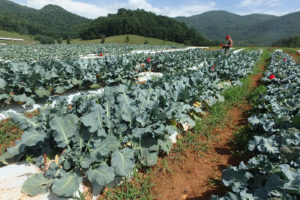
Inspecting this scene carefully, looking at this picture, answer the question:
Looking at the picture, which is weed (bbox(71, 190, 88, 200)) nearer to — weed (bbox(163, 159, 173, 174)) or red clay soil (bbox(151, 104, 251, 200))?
red clay soil (bbox(151, 104, 251, 200))

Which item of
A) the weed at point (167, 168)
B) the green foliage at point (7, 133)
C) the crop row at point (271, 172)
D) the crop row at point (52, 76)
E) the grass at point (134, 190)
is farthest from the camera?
the crop row at point (52, 76)

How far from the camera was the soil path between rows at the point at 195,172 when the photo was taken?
7.36 feet

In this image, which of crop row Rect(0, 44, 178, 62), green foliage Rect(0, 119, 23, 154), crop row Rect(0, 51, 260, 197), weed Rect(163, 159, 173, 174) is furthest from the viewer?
crop row Rect(0, 44, 178, 62)

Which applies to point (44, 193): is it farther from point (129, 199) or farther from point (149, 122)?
point (149, 122)

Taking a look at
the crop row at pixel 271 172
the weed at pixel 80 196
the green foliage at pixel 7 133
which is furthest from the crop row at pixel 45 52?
the crop row at pixel 271 172

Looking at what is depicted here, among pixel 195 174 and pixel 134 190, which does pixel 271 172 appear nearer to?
pixel 195 174

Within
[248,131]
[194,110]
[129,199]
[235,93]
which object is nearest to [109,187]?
[129,199]

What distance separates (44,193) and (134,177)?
42.3 inches

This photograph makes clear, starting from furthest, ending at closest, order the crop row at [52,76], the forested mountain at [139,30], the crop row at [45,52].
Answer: the forested mountain at [139,30]
the crop row at [45,52]
the crop row at [52,76]

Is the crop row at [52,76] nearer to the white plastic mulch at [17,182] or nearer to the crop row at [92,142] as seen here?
the crop row at [92,142]

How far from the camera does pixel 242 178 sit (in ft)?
6.28

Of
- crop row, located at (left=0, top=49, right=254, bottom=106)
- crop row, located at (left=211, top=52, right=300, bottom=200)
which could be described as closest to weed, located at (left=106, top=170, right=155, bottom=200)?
crop row, located at (left=211, top=52, right=300, bottom=200)

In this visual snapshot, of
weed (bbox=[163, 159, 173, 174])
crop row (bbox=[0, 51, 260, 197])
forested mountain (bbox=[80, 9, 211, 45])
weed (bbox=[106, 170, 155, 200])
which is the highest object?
forested mountain (bbox=[80, 9, 211, 45])

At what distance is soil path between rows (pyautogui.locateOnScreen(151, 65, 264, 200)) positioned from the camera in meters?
2.24
